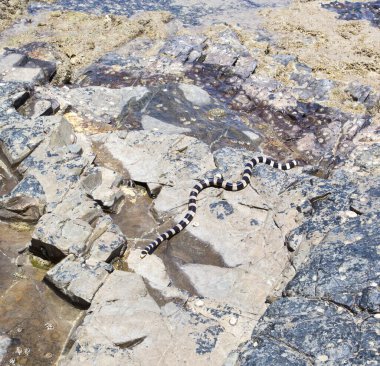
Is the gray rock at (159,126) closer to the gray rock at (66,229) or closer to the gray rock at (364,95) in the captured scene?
the gray rock at (66,229)

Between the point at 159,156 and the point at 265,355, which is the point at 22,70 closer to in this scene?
the point at 159,156

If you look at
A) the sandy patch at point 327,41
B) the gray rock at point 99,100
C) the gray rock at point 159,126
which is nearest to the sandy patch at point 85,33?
the gray rock at point 99,100

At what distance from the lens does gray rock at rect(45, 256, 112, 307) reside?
817 cm

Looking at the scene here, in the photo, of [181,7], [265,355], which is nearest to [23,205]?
[265,355]

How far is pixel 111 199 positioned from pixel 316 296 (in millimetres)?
4254

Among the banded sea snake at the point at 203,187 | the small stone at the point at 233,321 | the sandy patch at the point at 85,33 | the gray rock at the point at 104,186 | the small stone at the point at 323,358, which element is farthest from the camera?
the sandy patch at the point at 85,33

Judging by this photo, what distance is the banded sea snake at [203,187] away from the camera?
31.2ft

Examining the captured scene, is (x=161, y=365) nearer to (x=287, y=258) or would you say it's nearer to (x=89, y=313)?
(x=89, y=313)

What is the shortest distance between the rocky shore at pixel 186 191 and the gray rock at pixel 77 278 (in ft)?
0.09

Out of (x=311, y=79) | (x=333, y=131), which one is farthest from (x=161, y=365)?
(x=311, y=79)

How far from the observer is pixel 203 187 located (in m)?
10.5

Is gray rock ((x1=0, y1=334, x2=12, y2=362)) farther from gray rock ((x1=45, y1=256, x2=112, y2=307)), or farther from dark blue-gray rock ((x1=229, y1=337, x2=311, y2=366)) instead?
dark blue-gray rock ((x1=229, y1=337, x2=311, y2=366))

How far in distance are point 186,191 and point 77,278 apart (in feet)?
9.85

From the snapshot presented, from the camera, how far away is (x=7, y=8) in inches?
693
